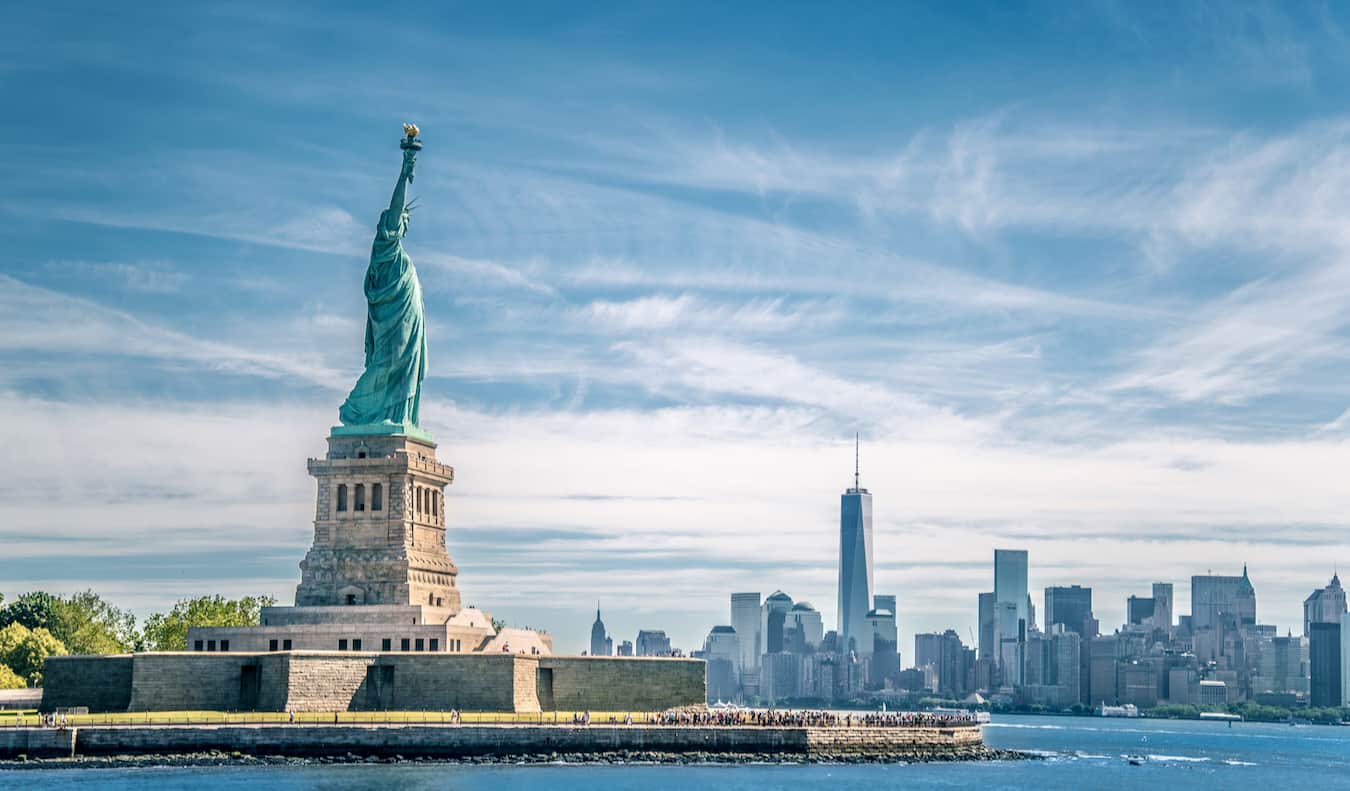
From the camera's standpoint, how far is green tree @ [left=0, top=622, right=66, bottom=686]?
12125 cm

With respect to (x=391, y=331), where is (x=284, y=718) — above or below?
below

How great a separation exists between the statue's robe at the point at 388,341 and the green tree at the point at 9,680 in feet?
81.3

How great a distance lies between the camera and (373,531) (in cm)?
10725

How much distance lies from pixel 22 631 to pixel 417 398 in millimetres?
32082

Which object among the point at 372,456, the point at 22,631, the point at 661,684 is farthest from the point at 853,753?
the point at 22,631

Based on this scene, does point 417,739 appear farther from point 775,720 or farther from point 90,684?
point 775,720

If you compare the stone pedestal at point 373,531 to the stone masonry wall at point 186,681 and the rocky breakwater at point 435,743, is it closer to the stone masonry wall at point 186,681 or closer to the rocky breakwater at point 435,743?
the stone masonry wall at point 186,681

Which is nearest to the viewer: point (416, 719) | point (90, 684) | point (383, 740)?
point (383, 740)

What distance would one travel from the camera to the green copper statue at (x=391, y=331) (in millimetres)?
110250

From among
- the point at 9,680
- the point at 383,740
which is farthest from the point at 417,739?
the point at 9,680

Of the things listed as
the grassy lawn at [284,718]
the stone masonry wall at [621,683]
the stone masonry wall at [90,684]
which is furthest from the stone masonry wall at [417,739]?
the stone masonry wall at [90,684]

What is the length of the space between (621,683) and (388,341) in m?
23.5

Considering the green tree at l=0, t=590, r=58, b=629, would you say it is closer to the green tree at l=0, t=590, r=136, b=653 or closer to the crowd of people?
the green tree at l=0, t=590, r=136, b=653

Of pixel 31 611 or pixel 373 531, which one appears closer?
pixel 373 531
